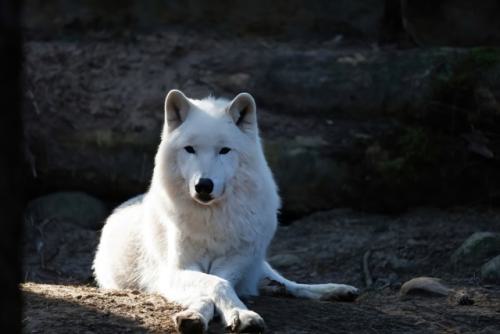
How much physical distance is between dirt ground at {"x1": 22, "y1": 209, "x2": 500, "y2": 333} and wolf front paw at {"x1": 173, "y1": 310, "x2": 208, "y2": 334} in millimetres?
158

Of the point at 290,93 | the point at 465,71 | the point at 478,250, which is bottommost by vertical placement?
the point at 478,250

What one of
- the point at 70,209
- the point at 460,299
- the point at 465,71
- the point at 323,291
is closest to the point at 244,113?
the point at 323,291

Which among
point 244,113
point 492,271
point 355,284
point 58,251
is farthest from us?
point 58,251

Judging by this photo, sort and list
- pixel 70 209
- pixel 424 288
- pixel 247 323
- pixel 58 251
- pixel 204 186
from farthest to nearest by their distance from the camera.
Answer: pixel 70 209 < pixel 58 251 < pixel 424 288 < pixel 204 186 < pixel 247 323

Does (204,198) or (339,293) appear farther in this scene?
(339,293)

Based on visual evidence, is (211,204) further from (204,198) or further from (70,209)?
(70,209)

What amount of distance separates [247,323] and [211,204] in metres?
1.22

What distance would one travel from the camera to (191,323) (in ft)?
16.6

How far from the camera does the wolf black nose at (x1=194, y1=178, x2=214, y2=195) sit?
230 inches

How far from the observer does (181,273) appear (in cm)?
604

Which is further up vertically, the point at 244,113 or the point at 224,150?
the point at 244,113

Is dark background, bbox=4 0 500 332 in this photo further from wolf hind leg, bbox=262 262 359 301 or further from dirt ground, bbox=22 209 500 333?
wolf hind leg, bbox=262 262 359 301

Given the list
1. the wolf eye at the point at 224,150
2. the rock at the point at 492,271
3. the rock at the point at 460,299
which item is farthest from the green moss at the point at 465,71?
the wolf eye at the point at 224,150

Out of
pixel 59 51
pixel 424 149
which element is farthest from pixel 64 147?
pixel 424 149
